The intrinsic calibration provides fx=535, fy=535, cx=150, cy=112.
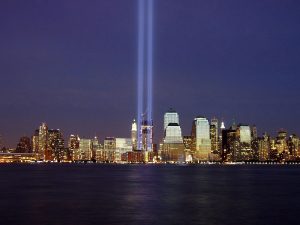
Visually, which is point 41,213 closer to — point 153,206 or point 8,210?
point 8,210

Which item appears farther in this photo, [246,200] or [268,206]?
[246,200]

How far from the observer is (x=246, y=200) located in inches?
3255

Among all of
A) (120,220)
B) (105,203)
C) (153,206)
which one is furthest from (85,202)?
(120,220)

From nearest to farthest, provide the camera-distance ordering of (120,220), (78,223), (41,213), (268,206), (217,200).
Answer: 1. (78,223)
2. (120,220)
3. (41,213)
4. (268,206)
5. (217,200)

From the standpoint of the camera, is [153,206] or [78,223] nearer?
[78,223]

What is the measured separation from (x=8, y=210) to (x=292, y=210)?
36.3 meters

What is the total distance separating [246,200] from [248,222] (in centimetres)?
2465

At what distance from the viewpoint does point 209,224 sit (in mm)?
57312

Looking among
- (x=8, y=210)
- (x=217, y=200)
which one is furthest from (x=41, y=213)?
(x=217, y=200)

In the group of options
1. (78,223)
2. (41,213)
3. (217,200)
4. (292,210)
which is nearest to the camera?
(78,223)

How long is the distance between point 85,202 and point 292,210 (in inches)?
1128

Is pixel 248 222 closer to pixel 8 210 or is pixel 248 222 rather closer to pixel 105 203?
pixel 105 203

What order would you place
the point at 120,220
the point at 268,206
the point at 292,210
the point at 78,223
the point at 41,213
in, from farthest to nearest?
the point at 268,206
the point at 292,210
the point at 41,213
the point at 120,220
the point at 78,223

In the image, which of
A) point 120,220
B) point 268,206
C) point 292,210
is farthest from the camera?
point 268,206
